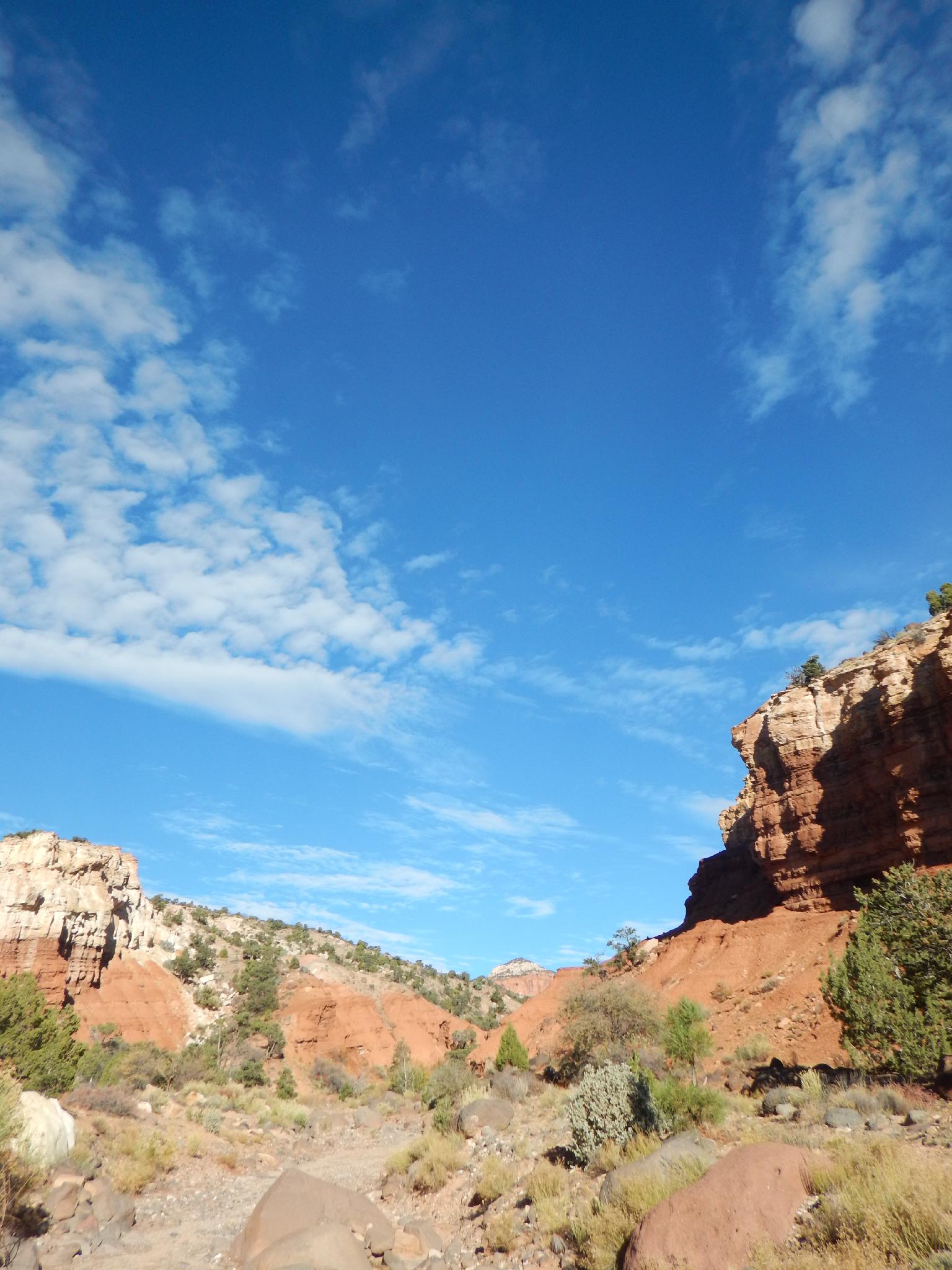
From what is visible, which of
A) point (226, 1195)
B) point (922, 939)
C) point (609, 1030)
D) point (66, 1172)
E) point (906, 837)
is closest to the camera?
point (66, 1172)

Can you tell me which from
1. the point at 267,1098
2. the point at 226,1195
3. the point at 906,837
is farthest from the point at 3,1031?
the point at 906,837

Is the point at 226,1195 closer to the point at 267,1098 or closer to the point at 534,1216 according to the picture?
the point at 534,1216

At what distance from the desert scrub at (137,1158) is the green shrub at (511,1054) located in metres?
18.2

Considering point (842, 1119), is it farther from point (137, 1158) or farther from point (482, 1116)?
point (137, 1158)

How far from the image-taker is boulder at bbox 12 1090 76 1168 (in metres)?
12.9

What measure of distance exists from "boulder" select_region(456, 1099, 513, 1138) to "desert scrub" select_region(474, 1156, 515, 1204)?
5249mm

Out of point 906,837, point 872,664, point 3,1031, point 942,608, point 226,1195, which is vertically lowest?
point 226,1195

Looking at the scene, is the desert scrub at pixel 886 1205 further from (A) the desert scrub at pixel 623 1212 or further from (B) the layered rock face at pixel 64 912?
(B) the layered rock face at pixel 64 912

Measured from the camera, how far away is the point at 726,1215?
7660mm

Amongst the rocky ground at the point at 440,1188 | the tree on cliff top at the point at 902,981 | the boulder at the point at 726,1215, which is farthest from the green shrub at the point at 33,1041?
the tree on cliff top at the point at 902,981

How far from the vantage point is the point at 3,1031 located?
18406 mm

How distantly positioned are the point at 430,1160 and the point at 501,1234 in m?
6.23

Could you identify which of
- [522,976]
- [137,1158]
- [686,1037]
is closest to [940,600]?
[686,1037]

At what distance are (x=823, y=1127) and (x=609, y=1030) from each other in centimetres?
1765
